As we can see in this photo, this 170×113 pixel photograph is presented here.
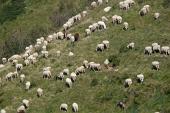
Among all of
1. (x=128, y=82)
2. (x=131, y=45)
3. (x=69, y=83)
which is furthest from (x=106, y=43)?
(x=128, y=82)

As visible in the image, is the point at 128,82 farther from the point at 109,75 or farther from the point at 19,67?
the point at 19,67

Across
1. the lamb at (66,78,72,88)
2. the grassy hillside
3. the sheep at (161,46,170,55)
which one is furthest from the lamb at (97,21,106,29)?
the lamb at (66,78,72,88)

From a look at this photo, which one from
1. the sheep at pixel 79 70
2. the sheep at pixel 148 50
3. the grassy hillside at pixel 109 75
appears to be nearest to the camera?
the grassy hillside at pixel 109 75

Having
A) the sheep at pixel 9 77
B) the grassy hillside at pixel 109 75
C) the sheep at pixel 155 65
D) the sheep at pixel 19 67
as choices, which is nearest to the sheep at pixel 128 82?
the grassy hillside at pixel 109 75

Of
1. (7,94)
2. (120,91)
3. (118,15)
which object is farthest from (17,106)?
(118,15)

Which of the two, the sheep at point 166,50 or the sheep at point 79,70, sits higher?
the sheep at point 166,50

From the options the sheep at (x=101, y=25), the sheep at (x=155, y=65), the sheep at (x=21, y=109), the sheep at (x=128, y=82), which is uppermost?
the sheep at (x=101, y=25)

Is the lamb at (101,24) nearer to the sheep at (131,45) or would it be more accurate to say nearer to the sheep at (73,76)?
the sheep at (131,45)

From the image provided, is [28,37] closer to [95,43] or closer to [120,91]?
[95,43]

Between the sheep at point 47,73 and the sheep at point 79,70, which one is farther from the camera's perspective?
the sheep at point 47,73
